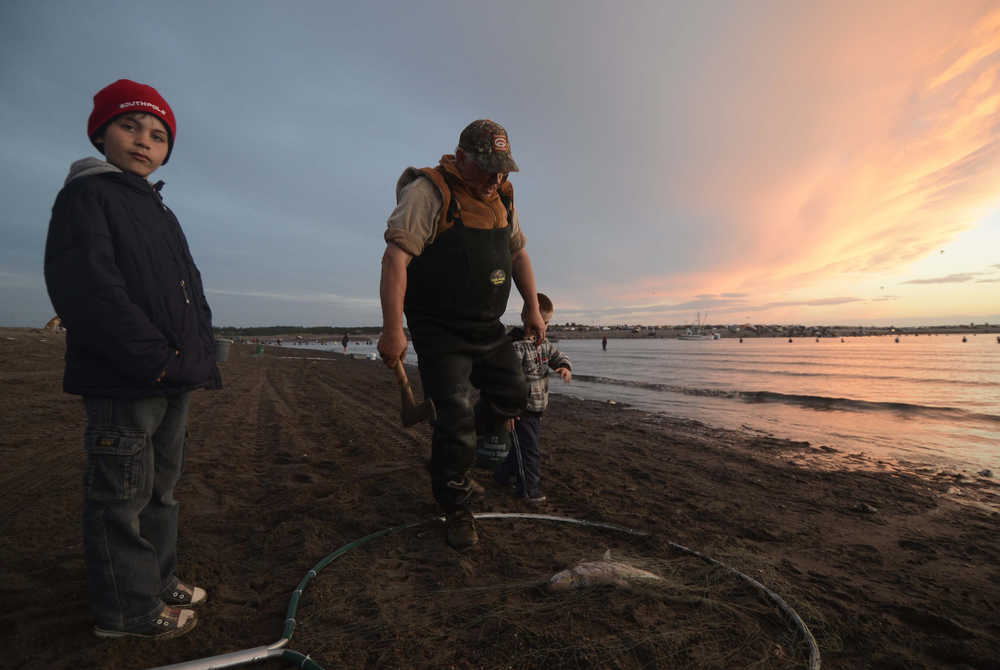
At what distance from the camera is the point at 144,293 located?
2113 millimetres

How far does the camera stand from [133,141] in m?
2.22

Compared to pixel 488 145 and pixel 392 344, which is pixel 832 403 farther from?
pixel 392 344

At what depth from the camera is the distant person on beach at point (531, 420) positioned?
455 centimetres

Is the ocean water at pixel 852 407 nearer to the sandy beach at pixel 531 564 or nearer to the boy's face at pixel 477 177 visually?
the sandy beach at pixel 531 564

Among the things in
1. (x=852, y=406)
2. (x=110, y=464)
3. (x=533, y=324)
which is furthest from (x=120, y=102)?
(x=852, y=406)

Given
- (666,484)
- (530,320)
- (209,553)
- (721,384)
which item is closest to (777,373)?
(721,384)

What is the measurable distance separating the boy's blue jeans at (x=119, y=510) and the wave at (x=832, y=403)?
1708cm

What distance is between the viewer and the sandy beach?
205cm

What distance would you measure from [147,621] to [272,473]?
3.16m

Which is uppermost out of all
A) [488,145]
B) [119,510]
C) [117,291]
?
[488,145]

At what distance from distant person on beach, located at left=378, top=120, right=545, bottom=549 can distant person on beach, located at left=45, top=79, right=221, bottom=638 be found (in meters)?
1.12

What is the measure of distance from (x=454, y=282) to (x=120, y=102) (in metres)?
1.92

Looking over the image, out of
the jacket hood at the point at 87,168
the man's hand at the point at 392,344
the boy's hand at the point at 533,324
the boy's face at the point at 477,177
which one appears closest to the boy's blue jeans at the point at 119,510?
the jacket hood at the point at 87,168

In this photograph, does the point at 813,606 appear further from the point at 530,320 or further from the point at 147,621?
the point at 147,621
